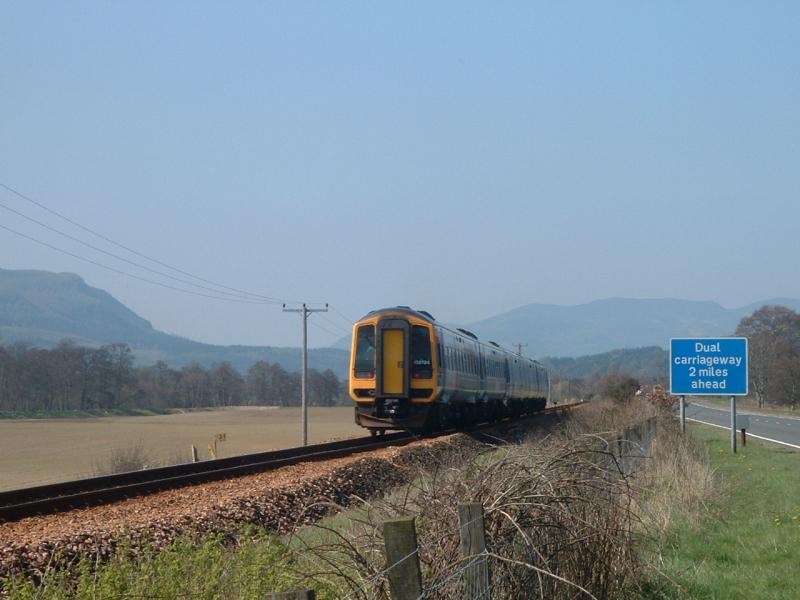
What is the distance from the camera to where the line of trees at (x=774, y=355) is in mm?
93812

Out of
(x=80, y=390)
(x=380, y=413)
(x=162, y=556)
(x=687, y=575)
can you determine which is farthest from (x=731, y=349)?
(x=80, y=390)

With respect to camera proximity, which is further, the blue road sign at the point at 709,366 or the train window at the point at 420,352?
the train window at the point at 420,352

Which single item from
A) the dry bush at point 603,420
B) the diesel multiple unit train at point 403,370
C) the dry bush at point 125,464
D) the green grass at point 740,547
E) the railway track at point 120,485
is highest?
the diesel multiple unit train at point 403,370

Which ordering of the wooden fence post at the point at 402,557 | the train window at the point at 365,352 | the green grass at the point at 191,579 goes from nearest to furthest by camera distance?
the wooden fence post at the point at 402,557, the green grass at the point at 191,579, the train window at the point at 365,352

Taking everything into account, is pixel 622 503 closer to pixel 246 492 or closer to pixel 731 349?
pixel 246 492

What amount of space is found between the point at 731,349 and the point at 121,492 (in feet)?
57.0

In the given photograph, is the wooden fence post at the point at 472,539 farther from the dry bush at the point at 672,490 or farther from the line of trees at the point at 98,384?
the line of trees at the point at 98,384

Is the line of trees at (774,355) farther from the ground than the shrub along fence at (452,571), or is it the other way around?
the line of trees at (774,355)

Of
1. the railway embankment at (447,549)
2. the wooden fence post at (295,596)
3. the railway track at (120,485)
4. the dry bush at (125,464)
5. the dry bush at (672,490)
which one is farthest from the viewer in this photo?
the dry bush at (125,464)

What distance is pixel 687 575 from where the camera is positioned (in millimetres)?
9305

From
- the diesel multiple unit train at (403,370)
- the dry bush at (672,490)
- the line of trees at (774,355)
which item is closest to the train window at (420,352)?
the diesel multiple unit train at (403,370)

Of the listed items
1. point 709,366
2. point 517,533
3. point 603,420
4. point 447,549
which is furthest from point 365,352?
point 447,549

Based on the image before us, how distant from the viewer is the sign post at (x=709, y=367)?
88.2ft

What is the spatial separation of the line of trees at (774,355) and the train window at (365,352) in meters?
70.1
